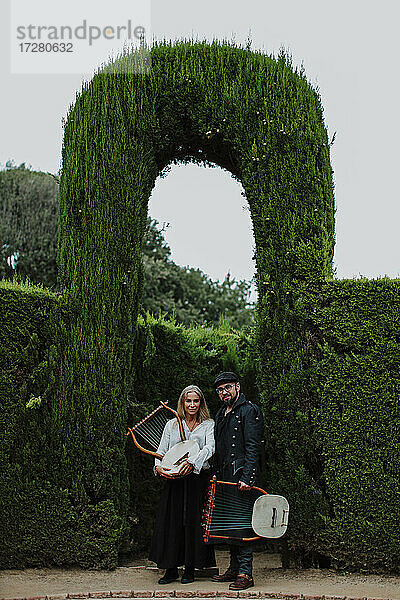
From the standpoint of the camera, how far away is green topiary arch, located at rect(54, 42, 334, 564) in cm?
655

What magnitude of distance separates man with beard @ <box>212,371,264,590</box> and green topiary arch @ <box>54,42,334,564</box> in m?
0.63

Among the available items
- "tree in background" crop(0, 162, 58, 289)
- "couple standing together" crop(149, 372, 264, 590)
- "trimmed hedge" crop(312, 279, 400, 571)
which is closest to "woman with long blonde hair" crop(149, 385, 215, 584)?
"couple standing together" crop(149, 372, 264, 590)

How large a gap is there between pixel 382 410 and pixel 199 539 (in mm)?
2060

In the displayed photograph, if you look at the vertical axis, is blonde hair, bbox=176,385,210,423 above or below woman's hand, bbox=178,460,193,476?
above

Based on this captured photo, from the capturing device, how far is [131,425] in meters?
6.96

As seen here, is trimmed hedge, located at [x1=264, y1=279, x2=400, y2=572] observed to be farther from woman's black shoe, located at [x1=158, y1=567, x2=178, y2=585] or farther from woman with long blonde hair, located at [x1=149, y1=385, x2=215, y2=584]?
woman's black shoe, located at [x1=158, y1=567, x2=178, y2=585]

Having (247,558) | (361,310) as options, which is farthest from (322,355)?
(247,558)

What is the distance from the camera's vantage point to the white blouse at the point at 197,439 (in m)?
5.76

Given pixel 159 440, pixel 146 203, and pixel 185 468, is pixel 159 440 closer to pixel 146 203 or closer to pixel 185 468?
pixel 185 468

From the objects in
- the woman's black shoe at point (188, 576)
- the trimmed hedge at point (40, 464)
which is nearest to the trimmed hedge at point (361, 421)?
the woman's black shoe at point (188, 576)

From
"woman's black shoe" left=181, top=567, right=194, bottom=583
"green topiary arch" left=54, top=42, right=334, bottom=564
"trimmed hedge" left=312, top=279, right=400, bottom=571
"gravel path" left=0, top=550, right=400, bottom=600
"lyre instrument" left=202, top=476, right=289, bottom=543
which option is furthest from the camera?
"green topiary arch" left=54, top=42, right=334, bottom=564

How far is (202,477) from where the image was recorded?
6.04 meters

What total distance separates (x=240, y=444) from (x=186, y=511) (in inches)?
29.9

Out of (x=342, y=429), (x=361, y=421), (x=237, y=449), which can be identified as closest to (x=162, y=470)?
(x=237, y=449)
